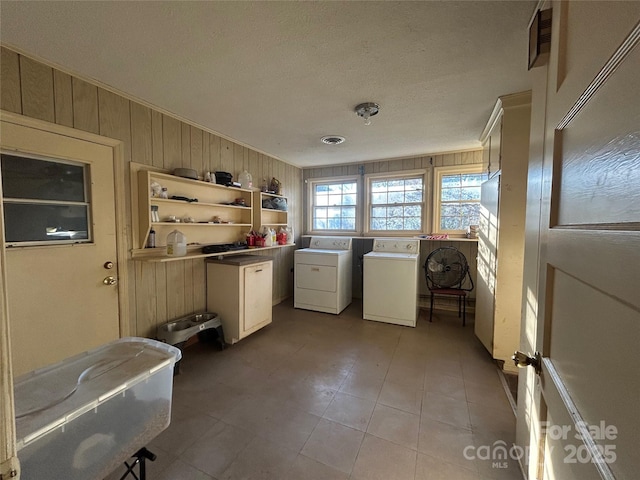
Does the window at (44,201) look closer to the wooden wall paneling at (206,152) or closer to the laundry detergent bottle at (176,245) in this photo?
the laundry detergent bottle at (176,245)

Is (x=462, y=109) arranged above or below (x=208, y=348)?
above

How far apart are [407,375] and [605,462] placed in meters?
1.96

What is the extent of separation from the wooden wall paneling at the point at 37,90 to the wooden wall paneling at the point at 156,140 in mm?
659

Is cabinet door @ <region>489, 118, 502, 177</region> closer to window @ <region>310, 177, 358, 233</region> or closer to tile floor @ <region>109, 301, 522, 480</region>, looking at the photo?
tile floor @ <region>109, 301, 522, 480</region>

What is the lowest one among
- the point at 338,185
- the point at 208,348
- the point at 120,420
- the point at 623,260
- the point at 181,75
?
the point at 208,348

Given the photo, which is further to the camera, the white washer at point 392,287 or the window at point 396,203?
the window at point 396,203

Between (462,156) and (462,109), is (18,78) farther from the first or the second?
(462,156)

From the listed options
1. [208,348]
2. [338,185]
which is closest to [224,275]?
[208,348]

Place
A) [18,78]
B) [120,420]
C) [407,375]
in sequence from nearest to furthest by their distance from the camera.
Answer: [120,420] < [18,78] < [407,375]

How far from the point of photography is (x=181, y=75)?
1.79 metres

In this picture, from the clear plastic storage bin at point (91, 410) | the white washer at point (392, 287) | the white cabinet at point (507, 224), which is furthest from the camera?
the white washer at point (392, 287)

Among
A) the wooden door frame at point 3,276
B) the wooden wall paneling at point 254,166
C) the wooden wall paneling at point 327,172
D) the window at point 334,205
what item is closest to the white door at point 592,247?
the wooden door frame at point 3,276

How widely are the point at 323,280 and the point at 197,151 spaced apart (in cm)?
225

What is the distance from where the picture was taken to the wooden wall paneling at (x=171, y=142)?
7.84 feet
